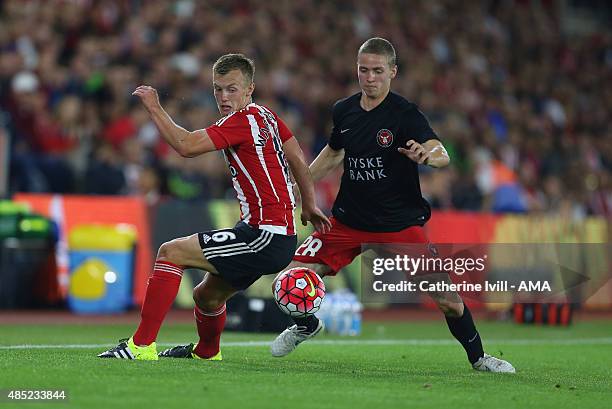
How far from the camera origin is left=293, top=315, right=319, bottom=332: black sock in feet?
29.9

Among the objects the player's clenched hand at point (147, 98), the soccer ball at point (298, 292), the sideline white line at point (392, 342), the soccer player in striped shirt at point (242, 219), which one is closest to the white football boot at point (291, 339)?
the soccer ball at point (298, 292)

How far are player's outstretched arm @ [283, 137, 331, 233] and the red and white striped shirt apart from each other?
168 millimetres

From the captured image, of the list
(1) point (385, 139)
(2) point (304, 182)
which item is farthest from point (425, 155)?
(2) point (304, 182)

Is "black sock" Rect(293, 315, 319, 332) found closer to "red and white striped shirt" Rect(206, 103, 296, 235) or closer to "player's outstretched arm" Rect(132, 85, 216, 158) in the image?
"red and white striped shirt" Rect(206, 103, 296, 235)

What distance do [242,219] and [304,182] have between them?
0.62m

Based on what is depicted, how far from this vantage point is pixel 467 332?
9.16m

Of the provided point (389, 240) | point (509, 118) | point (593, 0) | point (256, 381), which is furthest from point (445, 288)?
point (593, 0)

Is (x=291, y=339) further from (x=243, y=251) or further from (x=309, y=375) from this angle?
(x=243, y=251)

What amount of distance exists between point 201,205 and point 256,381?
9.64 meters

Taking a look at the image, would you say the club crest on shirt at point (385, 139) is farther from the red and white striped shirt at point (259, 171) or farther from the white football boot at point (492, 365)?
the white football boot at point (492, 365)

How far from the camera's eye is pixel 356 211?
30.4ft

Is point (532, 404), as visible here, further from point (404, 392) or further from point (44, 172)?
point (44, 172)

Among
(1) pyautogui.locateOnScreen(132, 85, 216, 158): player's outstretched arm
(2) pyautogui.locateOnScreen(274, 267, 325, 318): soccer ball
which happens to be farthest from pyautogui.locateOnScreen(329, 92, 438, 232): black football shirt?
(1) pyautogui.locateOnScreen(132, 85, 216, 158): player's outstretched arm

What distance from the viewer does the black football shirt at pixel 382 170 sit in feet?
30.1
